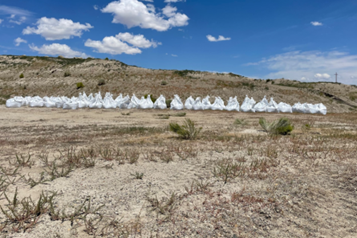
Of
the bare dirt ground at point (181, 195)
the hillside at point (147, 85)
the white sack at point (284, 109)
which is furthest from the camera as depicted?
the hillside at point (147, 85)

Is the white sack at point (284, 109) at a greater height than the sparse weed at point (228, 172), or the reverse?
the white sack at point (284, 109)

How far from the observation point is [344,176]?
13.1ft

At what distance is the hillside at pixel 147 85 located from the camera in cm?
3100

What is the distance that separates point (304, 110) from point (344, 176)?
62.7 ft

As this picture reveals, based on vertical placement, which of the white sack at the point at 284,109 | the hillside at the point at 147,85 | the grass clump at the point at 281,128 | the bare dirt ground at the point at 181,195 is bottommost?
the bare dirt ground at the point at 181,195

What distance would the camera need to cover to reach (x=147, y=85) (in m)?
34.7

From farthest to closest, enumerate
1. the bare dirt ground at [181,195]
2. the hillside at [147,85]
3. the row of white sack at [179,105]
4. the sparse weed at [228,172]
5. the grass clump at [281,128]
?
1. the hillside at [147,85]
2. the row of white sack at [179,105]
3. the grass clump at [281,128]
4. the sparse weed at [228,172]
5. the bare dirt ground at [181,195]

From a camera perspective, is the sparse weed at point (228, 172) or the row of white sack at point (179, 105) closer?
the sparse weed at point (228, 172)

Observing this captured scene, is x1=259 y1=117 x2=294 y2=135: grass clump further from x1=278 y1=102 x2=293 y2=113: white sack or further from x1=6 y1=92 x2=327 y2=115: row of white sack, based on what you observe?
x1=278 y1=102 x2=293 y2=113: white sack

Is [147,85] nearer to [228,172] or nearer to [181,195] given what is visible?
[228,172]

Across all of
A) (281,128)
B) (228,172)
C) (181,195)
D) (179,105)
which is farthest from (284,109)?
(181,195)

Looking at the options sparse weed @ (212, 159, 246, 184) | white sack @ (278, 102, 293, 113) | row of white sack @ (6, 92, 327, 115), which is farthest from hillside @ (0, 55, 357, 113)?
sparse weed @ (212, 159, 246, 184)

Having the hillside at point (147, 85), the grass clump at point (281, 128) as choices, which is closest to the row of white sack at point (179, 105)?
the hillside at point (147, 85)

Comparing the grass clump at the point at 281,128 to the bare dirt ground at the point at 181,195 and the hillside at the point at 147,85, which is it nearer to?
the bare dirt ground at the point at 181,195
